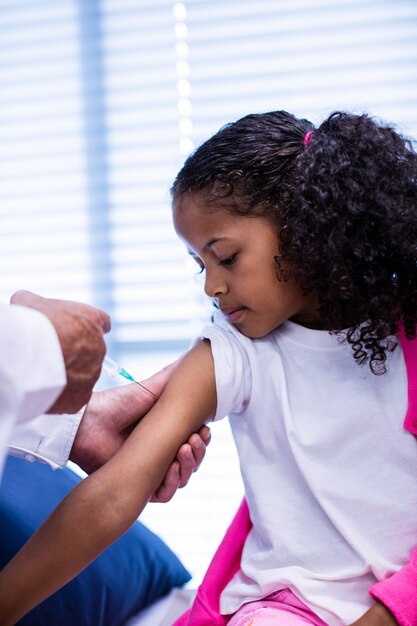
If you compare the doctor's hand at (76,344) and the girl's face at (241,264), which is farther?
the girl's face at (241,264)

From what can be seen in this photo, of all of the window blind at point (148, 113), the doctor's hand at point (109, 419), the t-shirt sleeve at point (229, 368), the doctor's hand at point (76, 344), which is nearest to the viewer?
the doctor's hand at point (76, 344)

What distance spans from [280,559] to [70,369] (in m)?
0.52

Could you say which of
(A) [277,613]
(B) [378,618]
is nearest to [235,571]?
(A) [277,613]

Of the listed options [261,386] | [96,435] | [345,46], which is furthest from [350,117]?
[345,46]

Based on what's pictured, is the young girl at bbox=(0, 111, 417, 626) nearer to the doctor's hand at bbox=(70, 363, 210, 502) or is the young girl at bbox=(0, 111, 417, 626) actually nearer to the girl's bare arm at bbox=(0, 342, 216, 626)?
the girl's bare arm at bbox=(0, 342, 216, 626)

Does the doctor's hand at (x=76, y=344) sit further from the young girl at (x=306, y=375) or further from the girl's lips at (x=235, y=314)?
the girl's lips at (x=235, y=314)

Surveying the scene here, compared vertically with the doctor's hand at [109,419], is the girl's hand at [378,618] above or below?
below

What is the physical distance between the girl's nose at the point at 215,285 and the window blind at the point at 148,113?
43.7 inches

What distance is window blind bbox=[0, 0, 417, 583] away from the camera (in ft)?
7.49

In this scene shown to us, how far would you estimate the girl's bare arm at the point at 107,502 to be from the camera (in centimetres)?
105

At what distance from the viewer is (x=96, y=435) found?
4.59 ft

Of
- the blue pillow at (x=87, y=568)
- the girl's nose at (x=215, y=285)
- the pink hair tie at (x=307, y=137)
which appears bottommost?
the blue pillow at (x=87, y=568)

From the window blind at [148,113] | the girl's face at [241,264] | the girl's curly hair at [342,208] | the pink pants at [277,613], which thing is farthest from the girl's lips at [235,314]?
the window blind at [148,113]

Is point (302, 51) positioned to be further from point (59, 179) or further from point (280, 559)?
point (280, 559)
